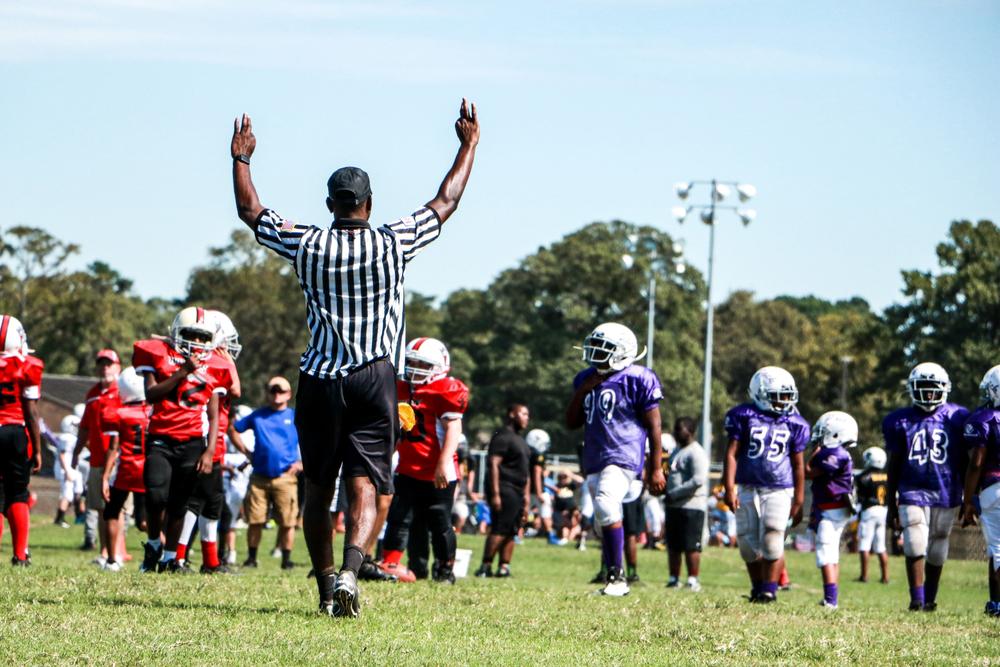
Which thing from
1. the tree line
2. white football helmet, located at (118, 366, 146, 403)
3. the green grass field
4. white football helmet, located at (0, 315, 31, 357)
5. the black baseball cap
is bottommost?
the green grass field

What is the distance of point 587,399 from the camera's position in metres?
11.3

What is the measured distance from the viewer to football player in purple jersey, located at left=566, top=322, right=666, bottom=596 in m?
10.9

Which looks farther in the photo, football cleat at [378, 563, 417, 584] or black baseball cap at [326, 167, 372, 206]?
football cleat at [378, 563, 417, 584]

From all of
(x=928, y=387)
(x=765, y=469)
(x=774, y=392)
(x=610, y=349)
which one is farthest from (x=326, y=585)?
(x=928, y=387)

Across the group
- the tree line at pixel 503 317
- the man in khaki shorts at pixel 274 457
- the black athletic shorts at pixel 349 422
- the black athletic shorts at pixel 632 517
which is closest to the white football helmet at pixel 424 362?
the man in khaki shorts at pixel 274 457

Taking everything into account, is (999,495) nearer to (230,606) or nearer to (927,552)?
(927,552)

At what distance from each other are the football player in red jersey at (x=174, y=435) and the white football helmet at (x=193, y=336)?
1.74 ft

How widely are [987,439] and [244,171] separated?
6376mm

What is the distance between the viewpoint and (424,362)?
12.1m

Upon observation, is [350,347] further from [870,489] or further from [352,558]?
[870,489]

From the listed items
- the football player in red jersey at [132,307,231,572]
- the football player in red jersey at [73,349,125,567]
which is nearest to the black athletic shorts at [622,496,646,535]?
the football player in red jersey at [73,349,125,567]

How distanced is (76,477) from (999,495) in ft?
63.2

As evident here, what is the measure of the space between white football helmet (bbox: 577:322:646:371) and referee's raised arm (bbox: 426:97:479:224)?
130 inches

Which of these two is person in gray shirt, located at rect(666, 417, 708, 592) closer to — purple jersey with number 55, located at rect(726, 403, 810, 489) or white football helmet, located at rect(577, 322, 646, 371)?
purple jersey with number 55, located at rect(726, 403, 810, 489)
